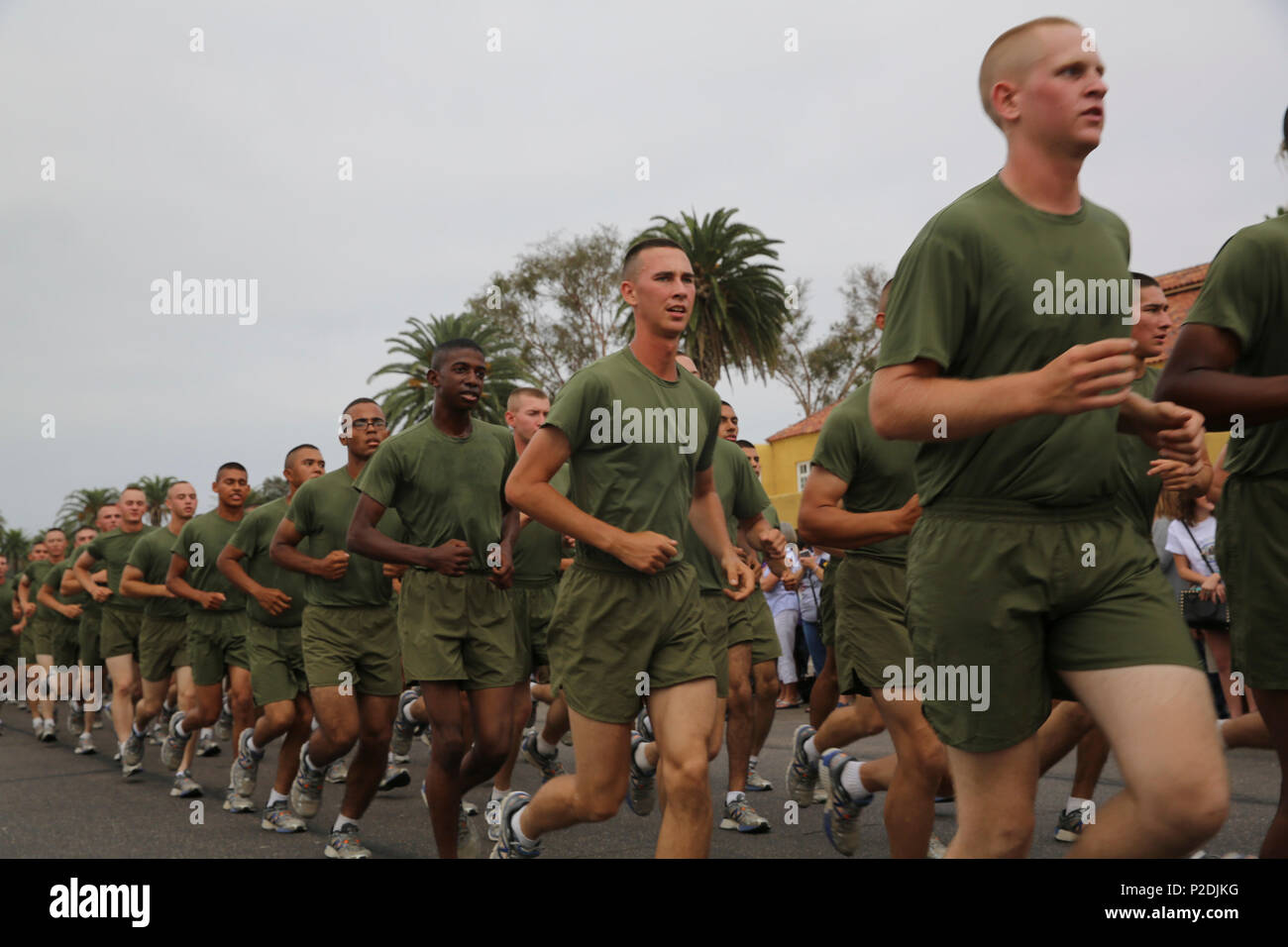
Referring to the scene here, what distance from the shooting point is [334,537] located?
26.4 feet

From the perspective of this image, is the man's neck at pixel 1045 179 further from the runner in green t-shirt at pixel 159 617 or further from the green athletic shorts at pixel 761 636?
the runner in green t-shirt at pixel 159 617

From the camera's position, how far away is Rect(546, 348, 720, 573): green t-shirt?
15.7ft

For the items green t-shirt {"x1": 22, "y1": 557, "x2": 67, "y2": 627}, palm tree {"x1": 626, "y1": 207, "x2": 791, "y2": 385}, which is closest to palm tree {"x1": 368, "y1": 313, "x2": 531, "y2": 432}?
palm tree {"x1": 626, "y1": 207, "x2": 791, "y2": 385}

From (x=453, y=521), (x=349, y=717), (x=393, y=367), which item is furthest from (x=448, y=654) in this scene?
(x=393, y=367)

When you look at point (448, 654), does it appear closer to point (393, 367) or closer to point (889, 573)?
point (889, 573)

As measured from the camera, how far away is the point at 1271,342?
3.83 m

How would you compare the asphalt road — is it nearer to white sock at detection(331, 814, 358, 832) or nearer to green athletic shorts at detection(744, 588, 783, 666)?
white sock at detection(331, 814, 358, 832)

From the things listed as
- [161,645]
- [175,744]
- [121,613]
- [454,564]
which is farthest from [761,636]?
[121,613]

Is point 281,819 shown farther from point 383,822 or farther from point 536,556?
point 536,556

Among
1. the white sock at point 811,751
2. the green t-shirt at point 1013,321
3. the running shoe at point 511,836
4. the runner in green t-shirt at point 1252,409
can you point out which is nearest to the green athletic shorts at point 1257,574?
the runner in green t-shirt at point 1252,409

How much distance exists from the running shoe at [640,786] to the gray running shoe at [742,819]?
0.70 m

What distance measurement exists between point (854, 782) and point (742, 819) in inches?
72.8

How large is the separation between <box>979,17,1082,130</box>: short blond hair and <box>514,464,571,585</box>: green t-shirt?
5.20 metres
